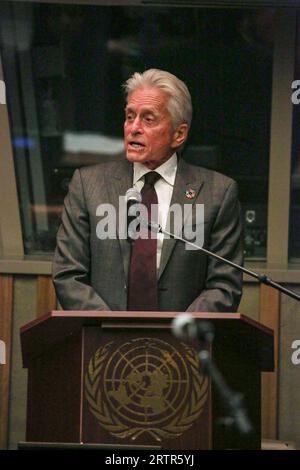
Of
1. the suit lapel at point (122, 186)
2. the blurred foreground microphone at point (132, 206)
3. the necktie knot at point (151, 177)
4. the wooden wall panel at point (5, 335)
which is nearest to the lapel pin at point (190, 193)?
the necktie knot at point (151, 177)

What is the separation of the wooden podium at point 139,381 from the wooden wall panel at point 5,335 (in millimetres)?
2516

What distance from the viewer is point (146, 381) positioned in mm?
4840

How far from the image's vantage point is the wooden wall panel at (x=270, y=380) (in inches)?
287

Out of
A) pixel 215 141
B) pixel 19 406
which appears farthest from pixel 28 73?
pixel 19 406

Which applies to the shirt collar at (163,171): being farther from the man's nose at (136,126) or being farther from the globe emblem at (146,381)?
the globe emblem at (146,381)

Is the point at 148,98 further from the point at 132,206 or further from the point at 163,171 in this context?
the point at 132,206

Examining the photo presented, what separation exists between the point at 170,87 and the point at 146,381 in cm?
A: 154

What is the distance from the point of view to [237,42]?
750cm

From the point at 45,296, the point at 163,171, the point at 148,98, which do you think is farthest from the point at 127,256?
the point at 45,296

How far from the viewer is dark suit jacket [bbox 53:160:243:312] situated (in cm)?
565

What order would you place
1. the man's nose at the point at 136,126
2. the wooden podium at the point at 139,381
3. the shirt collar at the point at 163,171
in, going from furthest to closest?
the shirt collar at the point at 163,171 → the man's nose at the point at 136,126 → the wooden podium at the point at 139,381

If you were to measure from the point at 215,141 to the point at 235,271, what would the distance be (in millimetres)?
1986

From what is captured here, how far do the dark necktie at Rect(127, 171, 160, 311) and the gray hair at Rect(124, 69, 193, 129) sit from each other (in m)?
0.45
